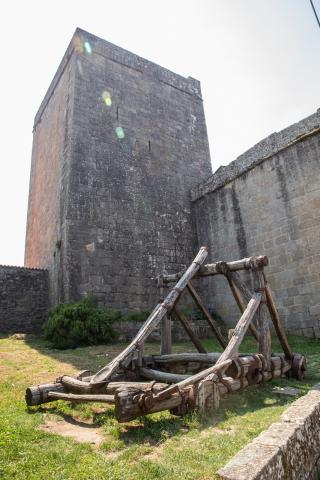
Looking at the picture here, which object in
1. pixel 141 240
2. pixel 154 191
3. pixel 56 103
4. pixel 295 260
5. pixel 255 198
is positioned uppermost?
pixel 56 103

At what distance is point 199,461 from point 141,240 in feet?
33.0

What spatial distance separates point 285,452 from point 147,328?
3008 millimetres

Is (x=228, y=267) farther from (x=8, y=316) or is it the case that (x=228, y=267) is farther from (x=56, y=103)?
(x=56, y=103)

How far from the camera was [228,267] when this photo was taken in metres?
5.99

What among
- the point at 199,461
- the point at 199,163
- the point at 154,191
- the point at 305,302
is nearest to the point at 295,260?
the point at 305,302

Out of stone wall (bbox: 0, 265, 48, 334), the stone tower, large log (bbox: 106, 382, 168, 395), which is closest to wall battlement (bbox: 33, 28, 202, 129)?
the stone tower

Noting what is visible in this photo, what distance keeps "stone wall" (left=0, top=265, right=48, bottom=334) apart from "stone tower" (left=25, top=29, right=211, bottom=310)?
0.78m

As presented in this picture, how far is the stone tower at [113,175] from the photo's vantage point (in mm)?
11508

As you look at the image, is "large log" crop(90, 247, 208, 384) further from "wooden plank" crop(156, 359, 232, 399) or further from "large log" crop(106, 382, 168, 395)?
"wooden plank" crop(156, 359, 232, 399)

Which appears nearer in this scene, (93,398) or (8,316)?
(93,398)

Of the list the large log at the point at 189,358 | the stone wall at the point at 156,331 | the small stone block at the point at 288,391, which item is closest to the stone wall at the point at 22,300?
the stone wall at the point at 156,331

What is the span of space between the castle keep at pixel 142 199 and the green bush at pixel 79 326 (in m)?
0.81

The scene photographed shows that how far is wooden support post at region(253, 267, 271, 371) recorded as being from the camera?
5301 mm

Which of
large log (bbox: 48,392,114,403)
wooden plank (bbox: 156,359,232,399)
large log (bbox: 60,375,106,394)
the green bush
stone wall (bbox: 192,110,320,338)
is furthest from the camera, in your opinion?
stone wall (bbox: 192,110,320,338)
